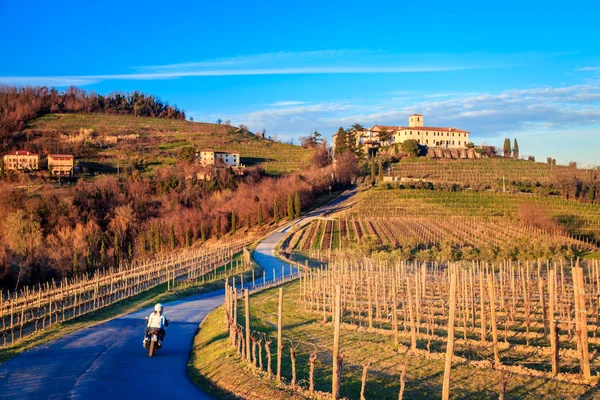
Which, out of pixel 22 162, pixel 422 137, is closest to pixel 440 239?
pixel 422 137

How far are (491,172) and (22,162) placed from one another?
241 ft

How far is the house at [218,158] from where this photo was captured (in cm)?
9775

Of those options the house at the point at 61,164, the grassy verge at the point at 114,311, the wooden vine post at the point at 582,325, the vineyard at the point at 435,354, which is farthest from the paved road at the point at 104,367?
the house at the point at 61,164

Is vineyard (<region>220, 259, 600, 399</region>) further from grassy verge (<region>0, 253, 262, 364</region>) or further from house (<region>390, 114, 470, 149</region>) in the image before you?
house (<region>390, 114, 470, 149</region>)

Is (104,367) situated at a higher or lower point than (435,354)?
lower

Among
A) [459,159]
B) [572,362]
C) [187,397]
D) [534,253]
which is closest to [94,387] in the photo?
[187,397]

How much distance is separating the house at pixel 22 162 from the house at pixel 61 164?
2.48m

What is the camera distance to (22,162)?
9056 centimetres

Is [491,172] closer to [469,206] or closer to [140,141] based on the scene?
[469,206]

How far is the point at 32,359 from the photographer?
13688 mm

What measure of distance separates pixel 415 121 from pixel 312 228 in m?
67.1

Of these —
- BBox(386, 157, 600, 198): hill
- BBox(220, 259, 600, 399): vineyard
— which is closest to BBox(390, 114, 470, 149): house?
BBox(386, 157, 600, 198): hill

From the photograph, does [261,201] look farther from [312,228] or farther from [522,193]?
[522,193]

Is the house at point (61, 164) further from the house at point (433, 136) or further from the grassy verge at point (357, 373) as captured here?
the grassy verge at point (357, 373)
